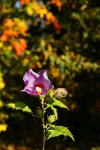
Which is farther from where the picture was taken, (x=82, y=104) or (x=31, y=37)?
(x=82, y=104)

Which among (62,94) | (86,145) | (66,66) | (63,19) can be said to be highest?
(63,19)

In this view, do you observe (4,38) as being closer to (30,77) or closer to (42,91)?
(30,77)

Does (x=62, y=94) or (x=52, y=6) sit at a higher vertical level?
(x=52, y=6)

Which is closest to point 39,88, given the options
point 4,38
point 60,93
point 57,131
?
point 60,93

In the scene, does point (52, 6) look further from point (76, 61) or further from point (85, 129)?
point (85, 129)

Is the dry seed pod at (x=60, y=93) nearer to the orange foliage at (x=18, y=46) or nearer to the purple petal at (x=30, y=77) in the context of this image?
the purple petal at (x=30, y=77)

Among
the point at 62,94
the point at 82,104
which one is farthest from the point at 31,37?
the point at 62,94
